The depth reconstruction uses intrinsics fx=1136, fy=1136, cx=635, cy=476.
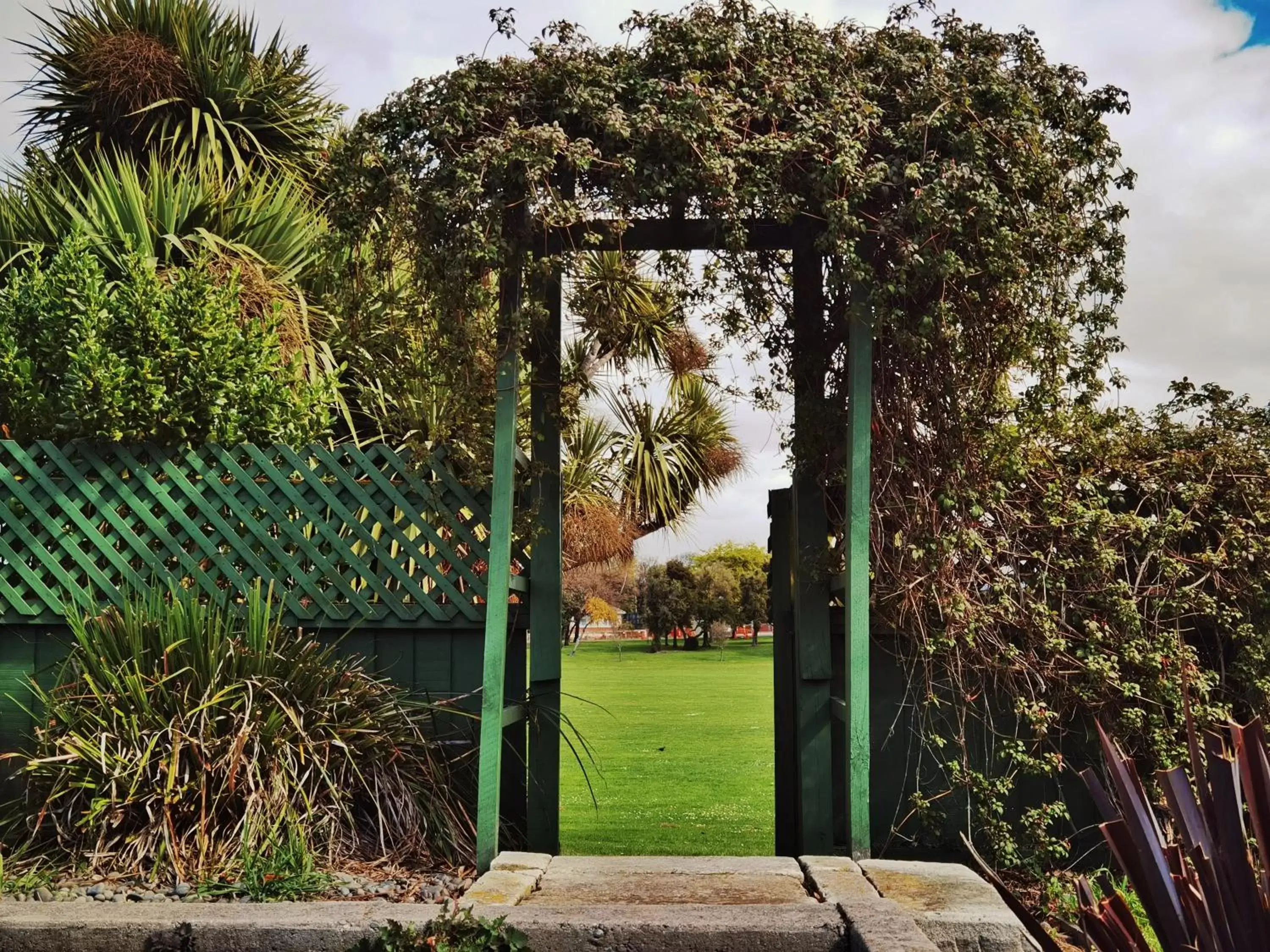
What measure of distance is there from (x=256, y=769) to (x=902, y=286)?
10.7 ft

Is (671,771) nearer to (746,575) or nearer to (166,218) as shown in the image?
(166,218)

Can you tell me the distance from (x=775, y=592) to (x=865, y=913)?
2.29 metres

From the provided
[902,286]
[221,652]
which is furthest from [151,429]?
[902,286]

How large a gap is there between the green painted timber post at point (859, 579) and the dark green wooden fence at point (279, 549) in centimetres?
153

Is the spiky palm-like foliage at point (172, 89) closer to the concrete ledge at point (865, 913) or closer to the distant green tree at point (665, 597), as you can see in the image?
the concrete ledge at point (865, 913)

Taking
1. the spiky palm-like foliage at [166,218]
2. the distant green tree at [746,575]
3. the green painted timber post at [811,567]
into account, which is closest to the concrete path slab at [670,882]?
the green painted timber post at [811,567]

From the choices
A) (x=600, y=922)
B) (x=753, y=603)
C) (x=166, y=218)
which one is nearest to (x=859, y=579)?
(x=600, y=922)

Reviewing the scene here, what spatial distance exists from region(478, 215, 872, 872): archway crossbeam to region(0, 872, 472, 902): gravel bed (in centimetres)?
36

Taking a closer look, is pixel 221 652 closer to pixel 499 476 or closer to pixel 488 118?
pixel 499 476

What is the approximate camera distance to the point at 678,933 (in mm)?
3482

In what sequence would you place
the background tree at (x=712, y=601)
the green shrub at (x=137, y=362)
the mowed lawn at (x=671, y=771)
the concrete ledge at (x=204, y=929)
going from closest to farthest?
the concrete ledge at (x=204, y=929)
the green shrub at (x=137, y=362)
the mowed lawn at (x=671, y=771)
the background tree at (x=712, y=601)

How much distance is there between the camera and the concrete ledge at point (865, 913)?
3.26m

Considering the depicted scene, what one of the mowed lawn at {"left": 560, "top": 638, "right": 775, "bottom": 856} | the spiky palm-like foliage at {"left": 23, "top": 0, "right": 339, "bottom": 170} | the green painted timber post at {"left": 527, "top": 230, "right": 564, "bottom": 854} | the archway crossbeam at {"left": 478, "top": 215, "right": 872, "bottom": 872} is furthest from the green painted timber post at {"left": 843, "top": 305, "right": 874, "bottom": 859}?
the spiky palm-like foliage at {"left": 23, "top": 0, "right": 339, "bottom": 170}

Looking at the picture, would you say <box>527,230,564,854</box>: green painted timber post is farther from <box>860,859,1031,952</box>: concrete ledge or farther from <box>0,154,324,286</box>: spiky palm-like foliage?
<box>0,154,324,286</box>: spiky palm-like foliage
